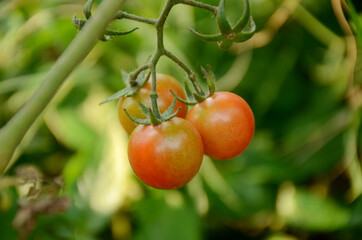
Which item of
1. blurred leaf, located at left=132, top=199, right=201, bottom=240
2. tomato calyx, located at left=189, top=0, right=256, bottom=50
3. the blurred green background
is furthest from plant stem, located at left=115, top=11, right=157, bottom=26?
blurred leaf, located at left=132, top=199, right=201, bottom=240

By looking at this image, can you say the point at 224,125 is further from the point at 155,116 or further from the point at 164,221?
the point at 164,221

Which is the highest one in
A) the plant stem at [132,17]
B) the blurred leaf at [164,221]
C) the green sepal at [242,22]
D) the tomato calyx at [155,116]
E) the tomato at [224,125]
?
the green sepal at [242,22]

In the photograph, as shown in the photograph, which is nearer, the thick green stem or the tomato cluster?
the thick green stem

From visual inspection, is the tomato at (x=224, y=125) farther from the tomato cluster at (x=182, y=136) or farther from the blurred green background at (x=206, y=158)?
the blurred green background at (x=206, y=158)

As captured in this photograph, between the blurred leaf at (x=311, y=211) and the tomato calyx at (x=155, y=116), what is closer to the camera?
the tomato calyx at (x=155, y=116)

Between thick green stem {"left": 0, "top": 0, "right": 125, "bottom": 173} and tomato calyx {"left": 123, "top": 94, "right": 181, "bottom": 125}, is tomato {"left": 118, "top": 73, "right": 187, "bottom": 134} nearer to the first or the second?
tomato calyx {"left": 123, "top": 94, "right": 181, "bottom": 125}

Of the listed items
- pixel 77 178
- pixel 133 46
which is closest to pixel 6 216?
pixel 77 178

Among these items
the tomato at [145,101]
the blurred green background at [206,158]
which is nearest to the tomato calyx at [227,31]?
the tomato at [145,101]
